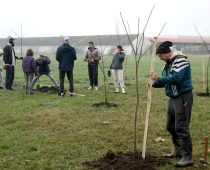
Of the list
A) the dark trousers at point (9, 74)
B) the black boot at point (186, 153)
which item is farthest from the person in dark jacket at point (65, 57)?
the black boot at point (186, 153)

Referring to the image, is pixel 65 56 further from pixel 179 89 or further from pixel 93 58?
pixel 179 89

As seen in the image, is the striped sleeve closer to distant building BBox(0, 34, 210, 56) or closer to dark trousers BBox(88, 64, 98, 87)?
dark trousers BBox(88, 64, 98, 87)

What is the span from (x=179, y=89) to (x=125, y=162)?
1.52m

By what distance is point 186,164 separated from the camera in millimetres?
6562

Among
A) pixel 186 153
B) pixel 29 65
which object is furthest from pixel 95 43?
pixel 186 153

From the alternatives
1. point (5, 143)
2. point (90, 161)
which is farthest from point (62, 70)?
point (90, 161)

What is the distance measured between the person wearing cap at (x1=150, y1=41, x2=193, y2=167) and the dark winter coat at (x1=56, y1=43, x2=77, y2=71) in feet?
27.4

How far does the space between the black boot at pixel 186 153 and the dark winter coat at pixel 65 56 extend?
28.4 ft

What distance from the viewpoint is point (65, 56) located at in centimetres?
1482

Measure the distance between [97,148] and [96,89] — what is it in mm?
9655

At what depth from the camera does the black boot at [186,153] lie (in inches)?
258

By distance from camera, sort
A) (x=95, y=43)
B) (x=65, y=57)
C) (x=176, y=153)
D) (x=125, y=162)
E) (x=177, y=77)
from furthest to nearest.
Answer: (x=95, y=43) < (x=65, y=57) < (x=176, y=153) < (x=125, y=162) < (x=177, y=77)

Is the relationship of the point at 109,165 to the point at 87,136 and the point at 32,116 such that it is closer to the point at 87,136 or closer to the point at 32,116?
the point at 87,136

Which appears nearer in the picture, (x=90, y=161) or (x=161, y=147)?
(x=90, y=161)
